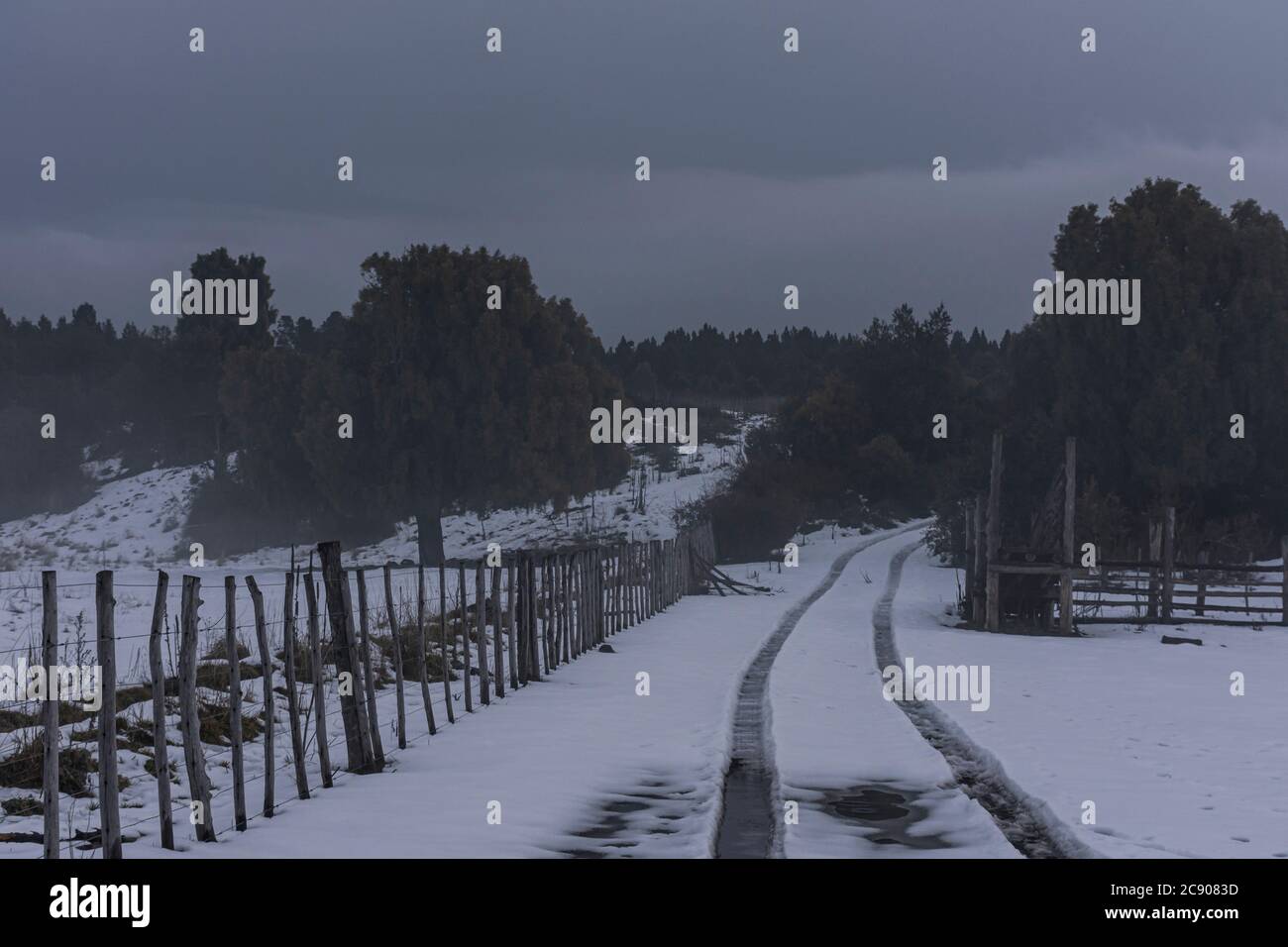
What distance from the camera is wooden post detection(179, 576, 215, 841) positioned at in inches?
312

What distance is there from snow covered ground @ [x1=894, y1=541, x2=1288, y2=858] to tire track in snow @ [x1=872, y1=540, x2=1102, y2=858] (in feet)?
0.32

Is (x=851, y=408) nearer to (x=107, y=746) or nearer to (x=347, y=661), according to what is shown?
(x=347, y=661)

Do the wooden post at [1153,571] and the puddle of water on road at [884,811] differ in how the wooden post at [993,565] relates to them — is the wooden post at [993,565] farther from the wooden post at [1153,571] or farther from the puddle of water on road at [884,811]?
the puddle of water on road at [884,811]

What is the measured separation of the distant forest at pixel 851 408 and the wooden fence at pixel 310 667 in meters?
17.0

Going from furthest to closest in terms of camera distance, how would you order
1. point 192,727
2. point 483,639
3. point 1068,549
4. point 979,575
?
point 979,575, point 1068,549, point 483,639, point 192,727

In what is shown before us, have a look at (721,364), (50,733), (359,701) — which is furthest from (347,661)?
(721,364)

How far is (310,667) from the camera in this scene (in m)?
13.5

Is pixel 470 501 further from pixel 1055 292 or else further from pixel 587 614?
pixel 587 614

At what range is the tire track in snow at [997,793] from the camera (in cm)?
801

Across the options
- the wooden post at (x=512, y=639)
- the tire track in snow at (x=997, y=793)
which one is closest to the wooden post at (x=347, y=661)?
the tire track in snow at (x=997, y=793)

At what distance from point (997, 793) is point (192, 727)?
5.65 meters

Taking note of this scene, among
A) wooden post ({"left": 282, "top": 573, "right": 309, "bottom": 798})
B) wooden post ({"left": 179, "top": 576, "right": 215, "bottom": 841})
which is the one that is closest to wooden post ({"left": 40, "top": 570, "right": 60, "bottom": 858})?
wooden post ({"left": 179, "top": 576, "right": 215, "bottom": 841})

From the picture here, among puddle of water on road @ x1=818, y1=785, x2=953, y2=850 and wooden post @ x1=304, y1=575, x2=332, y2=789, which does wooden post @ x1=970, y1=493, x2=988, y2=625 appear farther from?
wooden post @ x1=304, y1=575, x2=332, y2=789

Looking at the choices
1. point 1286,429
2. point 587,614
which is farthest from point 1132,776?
point 1286,429
